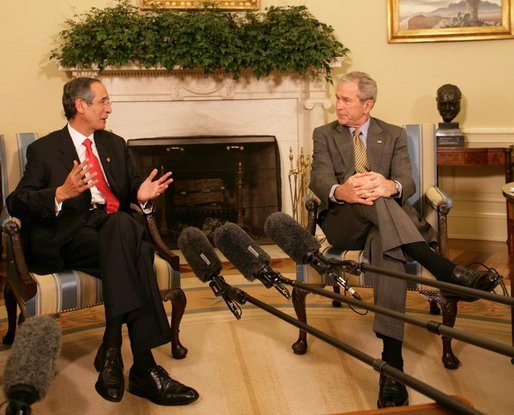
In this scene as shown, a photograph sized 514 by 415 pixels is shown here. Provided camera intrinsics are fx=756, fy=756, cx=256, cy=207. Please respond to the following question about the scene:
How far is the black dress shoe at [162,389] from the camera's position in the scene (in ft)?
9.57

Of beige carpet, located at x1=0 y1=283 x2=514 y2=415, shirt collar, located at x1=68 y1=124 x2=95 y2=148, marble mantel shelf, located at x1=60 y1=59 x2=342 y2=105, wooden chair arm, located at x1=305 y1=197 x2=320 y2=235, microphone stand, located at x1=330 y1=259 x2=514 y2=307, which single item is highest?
marble mantel shelf, located at x1=60 y1=59 x2=342 y2=105

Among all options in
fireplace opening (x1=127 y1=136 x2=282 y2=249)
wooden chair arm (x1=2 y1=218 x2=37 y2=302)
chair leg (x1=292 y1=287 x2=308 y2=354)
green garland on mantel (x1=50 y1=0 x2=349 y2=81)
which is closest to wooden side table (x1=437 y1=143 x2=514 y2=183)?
green garland on mantel (x1=50 y1=0 x2=349 y2=81)

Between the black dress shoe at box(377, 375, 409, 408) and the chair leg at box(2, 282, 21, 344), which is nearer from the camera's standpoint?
the black dress shoe at box(377, 375, 409, 408)

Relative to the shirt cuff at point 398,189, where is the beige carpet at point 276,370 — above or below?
below

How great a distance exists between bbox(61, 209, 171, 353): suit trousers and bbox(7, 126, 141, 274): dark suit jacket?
232 millimetres

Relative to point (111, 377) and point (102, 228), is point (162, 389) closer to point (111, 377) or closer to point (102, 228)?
point (111, 377)

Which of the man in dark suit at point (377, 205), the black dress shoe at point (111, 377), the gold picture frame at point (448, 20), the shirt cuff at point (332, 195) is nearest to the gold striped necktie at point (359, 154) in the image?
the man in dark suit at point (377, 205)

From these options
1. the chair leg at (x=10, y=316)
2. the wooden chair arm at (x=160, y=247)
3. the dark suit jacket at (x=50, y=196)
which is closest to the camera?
the dark suit jacket at (x=50, y=196)

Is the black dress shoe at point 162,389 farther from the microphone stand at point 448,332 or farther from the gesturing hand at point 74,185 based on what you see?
the microphone stand at point 448,332

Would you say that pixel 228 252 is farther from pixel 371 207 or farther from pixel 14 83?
pixel 14 83

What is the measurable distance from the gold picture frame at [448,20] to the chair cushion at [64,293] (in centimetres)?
387

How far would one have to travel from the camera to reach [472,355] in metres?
3.40

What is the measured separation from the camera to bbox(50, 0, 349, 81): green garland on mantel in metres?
5.52

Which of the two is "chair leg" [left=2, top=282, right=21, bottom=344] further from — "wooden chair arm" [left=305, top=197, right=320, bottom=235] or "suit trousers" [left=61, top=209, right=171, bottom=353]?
"wooden chair arm" [left=305, top=197, right=320, bottom=235]
